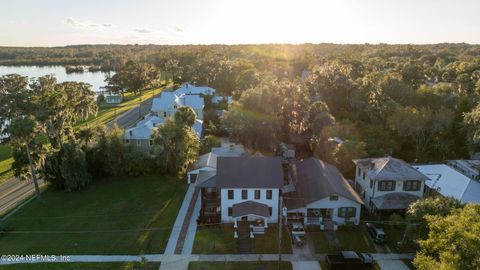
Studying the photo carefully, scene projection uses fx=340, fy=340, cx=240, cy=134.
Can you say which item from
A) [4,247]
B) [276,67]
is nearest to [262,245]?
[4,247]

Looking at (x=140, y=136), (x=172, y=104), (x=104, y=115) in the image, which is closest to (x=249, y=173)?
(x=140, y=136)

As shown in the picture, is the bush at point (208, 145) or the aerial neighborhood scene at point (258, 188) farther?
the bush at point (208, 145)

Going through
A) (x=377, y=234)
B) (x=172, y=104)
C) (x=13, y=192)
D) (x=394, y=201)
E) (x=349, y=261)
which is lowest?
(x=13, y=192)

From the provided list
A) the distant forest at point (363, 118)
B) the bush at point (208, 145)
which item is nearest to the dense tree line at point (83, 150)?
the bush at point (208, 145)

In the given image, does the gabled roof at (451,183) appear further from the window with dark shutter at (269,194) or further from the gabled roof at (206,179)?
the gabled roof at (206,179)

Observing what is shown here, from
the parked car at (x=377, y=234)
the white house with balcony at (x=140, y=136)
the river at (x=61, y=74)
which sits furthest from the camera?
the river at (x=61, y=74)

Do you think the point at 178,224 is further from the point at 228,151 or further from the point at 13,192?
the point at 13,192
